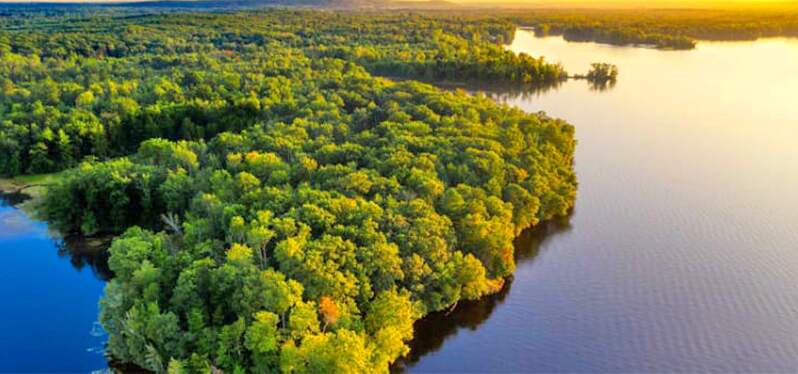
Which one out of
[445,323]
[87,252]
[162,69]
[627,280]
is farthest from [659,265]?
[162,69]

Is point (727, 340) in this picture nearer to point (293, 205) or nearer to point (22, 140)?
point (293, 205)

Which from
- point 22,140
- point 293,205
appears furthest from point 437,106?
point 22,140

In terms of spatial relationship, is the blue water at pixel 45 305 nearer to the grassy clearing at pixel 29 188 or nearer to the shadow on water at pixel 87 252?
the shadow on water at pixel 87 252

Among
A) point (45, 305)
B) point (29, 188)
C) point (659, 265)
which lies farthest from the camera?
point (29, 188)

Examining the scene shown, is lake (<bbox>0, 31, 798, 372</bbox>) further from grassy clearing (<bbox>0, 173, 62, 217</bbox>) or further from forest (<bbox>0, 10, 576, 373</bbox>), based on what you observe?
forest (<bbox>0, 10, 576, 373</bbox>)

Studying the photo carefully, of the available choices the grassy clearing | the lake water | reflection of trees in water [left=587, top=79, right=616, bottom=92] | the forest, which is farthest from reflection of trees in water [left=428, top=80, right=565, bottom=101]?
the grassy clearing

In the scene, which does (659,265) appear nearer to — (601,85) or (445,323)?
(445,323)

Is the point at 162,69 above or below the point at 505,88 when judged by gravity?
above
